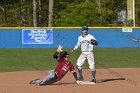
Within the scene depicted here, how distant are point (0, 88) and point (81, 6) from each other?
1409 inches

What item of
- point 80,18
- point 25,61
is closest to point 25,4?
point 80,18

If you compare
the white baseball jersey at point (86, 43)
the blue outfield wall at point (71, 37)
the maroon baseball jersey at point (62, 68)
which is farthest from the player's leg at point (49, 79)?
the blue outfield wall at point (71, 37)

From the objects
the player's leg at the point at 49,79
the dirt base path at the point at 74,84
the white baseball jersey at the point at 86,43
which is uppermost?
the white baseball jersey at the point at 86,43

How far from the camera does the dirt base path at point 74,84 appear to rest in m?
12.9

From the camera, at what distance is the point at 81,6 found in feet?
159

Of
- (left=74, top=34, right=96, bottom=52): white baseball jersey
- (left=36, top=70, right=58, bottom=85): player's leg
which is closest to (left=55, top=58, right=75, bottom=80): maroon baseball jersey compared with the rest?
(left=36, top=70, right=58, bottom=85): player's leg

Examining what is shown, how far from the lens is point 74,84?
1430 centimetres

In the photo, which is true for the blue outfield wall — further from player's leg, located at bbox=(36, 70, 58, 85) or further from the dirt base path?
player's leg, located at bbox=(36, 70, 58, 85)

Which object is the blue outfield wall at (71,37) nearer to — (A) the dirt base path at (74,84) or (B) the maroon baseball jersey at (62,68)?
(A) the dirt base path at (74,84)

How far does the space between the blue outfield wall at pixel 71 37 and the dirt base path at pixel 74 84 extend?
609 inches

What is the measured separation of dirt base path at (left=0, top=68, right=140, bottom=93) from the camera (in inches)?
507

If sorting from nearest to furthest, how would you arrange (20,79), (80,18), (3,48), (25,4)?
(20,79) < (3,48) < (80,18) < (25,4)

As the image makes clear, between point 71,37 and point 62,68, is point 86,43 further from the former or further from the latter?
point 71,37

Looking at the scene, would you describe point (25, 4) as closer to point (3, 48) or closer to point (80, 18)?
point (80, 18)
